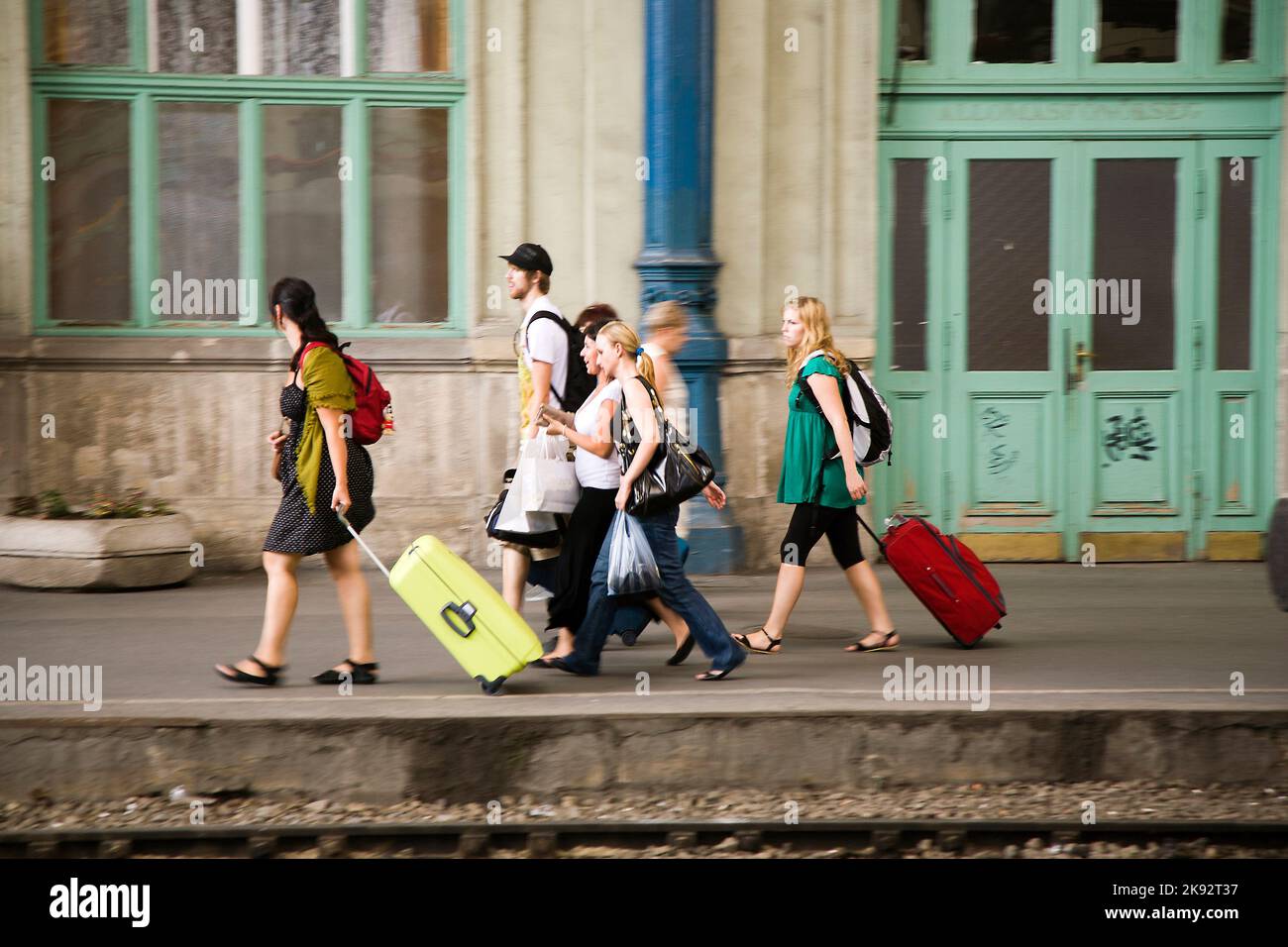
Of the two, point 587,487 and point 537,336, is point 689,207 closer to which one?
point 537,336

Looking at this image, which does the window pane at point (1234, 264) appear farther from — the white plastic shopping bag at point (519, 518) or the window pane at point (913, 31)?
the white plastic shopping bag at point (519, 518)

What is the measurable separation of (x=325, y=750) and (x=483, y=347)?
197 inches

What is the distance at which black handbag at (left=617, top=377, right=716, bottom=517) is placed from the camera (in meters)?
6.96

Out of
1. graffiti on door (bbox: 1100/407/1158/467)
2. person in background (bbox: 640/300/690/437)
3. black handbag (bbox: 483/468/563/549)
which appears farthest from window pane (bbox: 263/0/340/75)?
graffiti on door (bbox: 1100/407/1158/467)

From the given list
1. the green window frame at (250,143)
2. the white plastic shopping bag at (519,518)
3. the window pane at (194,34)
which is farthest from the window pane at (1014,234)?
the window pane at (194,34)

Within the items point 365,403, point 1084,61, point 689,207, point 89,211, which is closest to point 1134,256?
point 1084,61

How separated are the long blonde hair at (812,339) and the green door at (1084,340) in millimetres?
3520

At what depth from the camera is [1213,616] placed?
905 cm

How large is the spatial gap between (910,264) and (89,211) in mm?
5777

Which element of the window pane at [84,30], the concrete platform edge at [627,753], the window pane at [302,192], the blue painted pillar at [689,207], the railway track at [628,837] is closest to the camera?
the railway track at [628,837]

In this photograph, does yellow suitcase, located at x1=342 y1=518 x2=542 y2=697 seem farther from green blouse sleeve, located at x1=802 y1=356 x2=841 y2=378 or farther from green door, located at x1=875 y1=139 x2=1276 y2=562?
green door, located at x1=875 y1=139 x2=1276 y2=562

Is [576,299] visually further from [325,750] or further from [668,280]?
[325,750]

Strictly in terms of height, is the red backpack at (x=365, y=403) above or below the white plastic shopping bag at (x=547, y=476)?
above

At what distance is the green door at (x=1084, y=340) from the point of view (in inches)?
438
